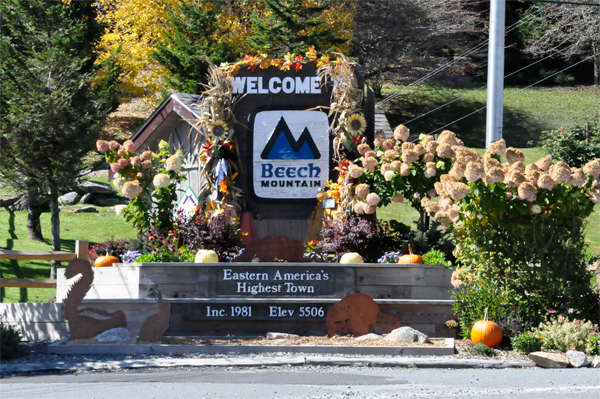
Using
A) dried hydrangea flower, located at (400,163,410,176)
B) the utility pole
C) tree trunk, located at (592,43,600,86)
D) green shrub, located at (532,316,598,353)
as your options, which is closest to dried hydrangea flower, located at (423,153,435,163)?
dried hydrangea flower, located at (400,163,410,176)

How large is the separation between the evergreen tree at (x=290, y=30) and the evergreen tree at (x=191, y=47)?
1624 mm

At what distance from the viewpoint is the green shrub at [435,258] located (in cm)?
1080

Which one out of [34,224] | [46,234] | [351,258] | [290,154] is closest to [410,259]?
[351,258]

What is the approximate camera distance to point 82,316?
9.48m

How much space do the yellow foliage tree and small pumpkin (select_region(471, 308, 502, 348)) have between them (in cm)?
2072

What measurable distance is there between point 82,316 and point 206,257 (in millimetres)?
2112

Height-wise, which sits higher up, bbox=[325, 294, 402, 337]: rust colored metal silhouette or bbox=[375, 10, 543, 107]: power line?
bbox=[375, 10, 543, 107]: power line

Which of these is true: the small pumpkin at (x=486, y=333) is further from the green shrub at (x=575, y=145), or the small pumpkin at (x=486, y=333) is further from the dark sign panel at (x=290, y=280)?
the green shrub at (x=575, y=145)

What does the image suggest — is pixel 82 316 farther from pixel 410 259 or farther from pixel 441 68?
pixel 441 68

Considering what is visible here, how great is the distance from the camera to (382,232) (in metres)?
11.7

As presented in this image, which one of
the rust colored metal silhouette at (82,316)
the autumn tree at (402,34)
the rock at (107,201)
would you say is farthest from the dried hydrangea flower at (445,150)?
the autumn tree at (402,34)

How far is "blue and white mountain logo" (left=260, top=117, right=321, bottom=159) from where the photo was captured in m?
12.3

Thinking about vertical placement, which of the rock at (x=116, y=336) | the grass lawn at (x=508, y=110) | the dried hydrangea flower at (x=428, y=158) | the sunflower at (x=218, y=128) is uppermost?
the grass lawn at (x=508, y=110)

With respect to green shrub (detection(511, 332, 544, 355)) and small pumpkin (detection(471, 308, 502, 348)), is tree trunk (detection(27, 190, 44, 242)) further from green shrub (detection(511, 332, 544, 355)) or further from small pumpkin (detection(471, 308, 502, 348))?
green shrub (detection(511, 332, 544, 355))
